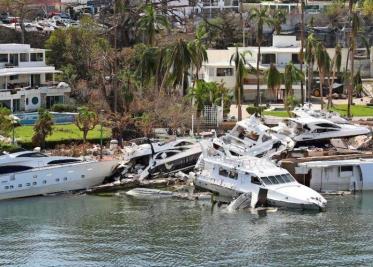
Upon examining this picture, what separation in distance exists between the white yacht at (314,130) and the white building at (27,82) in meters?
24.3

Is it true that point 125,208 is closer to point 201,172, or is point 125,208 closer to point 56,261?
point 201,172

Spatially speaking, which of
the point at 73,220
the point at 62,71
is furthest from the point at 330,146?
the point at 62,71

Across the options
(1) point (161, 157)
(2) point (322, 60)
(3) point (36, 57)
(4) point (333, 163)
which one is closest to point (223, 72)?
(2) point (322, 60)

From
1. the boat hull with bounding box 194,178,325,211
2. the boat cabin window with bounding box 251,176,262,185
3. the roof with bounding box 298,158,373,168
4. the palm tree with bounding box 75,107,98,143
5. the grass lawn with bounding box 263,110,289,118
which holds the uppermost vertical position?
the palm tree with bounding box 75,107,98,143

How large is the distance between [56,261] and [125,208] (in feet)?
35.8

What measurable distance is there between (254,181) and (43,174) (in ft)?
40.7

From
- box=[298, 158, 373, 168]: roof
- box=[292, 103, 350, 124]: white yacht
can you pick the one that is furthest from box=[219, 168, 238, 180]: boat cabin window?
box=[292, 103, 350, 124]: white yacht

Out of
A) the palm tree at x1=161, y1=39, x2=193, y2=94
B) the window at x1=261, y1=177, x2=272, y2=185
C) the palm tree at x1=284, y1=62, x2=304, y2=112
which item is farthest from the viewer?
the palm tree at x1=284, y1=62, x2=304, y2=112

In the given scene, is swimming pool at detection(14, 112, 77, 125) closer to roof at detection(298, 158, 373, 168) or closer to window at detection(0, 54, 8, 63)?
window at detection(0, 54, 8, 63)

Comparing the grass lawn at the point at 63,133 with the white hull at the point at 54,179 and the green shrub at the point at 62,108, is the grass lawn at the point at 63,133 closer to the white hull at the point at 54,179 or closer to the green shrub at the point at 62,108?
the green shrub at the point at 62,108

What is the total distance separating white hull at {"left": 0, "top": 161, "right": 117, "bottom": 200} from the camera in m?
52.5

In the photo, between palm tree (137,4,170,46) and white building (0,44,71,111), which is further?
palm tree (137,4,170,46)

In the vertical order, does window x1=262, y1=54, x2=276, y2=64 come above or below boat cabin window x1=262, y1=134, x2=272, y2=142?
above

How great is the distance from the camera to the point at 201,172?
5409 centimetres
